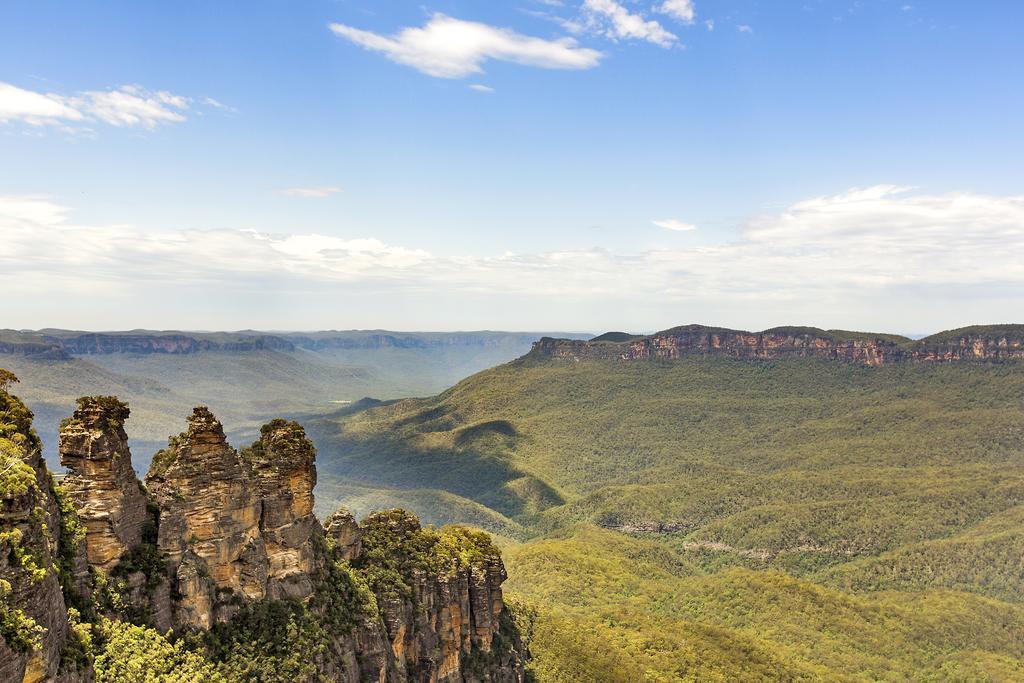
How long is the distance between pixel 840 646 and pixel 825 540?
74113mm

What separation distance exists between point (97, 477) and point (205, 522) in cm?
688

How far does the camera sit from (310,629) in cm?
4188

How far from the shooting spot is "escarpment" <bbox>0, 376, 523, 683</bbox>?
2370 centimetres

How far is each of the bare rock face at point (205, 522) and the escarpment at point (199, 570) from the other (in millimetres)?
74

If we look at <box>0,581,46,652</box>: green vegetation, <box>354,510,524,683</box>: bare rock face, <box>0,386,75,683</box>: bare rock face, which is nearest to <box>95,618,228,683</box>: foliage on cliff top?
<box>0,386,75,683</box>: bare rock face

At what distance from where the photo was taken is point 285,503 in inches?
1724

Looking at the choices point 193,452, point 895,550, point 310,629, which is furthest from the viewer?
point 895,550

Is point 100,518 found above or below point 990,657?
above

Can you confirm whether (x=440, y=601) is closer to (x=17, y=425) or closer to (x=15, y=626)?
(x=17, y=425)

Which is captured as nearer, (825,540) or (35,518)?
(35,518)

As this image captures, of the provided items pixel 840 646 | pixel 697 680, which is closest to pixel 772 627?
pixel 840 646

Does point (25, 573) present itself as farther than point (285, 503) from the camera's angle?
No

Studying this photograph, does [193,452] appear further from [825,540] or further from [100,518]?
[825,540]

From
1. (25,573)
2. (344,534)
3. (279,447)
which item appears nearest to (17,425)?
(25,573)
